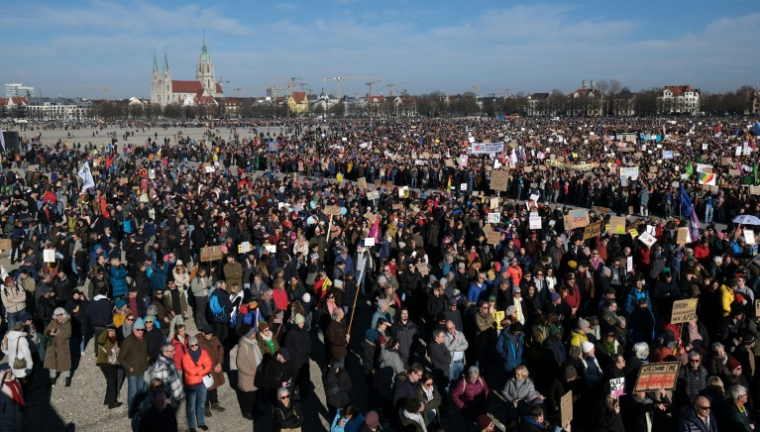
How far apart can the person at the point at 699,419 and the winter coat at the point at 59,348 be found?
6.63 m

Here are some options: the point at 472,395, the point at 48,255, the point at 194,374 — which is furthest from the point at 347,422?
the point at 48,255

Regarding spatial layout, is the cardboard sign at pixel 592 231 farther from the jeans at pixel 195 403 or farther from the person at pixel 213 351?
the jeans at pixel 195 403

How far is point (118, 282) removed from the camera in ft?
31.7

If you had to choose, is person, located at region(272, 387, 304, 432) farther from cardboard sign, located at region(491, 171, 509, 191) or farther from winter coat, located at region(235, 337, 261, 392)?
cardboard sign, located at region(491, 171, 509, 191)

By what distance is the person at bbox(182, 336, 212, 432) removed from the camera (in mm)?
6293

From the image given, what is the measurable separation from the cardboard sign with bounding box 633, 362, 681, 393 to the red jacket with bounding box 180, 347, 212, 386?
417 cm

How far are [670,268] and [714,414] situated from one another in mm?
5142

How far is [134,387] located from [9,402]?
4.08 feet

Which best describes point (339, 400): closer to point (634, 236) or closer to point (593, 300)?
point (593, 300)

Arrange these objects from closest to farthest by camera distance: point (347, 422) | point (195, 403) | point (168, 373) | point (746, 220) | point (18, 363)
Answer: point (347, 422), point (168, 373), point (195, 403), point (18, 363), point (746, 220)

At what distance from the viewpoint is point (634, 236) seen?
11977mm

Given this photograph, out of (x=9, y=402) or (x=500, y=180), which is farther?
(x=500, y=180)

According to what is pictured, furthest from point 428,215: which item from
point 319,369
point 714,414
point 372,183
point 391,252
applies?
point 372,183

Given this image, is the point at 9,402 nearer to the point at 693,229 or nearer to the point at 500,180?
the point at 693,229
